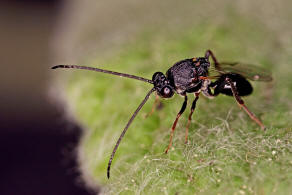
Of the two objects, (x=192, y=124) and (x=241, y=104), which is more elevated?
(x=241, y=104)

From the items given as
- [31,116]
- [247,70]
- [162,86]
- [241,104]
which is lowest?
[31,116]

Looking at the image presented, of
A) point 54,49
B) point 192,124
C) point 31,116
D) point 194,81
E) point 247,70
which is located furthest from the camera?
point 54,49

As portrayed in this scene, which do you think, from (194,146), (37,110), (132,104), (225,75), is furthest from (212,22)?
(37,110)

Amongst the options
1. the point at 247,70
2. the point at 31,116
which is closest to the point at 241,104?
the point at 247,70

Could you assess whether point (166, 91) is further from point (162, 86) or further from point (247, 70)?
point (247, 70)

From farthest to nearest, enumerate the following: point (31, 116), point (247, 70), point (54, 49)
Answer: point (54, 49)
point (31, 116)
point (247, 70)

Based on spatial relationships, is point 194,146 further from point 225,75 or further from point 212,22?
point 212,22

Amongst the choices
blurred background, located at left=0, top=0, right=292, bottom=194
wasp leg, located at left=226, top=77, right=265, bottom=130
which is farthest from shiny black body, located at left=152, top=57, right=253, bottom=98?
blurred background, located at left=0, top=0, right=292, bottom=194
